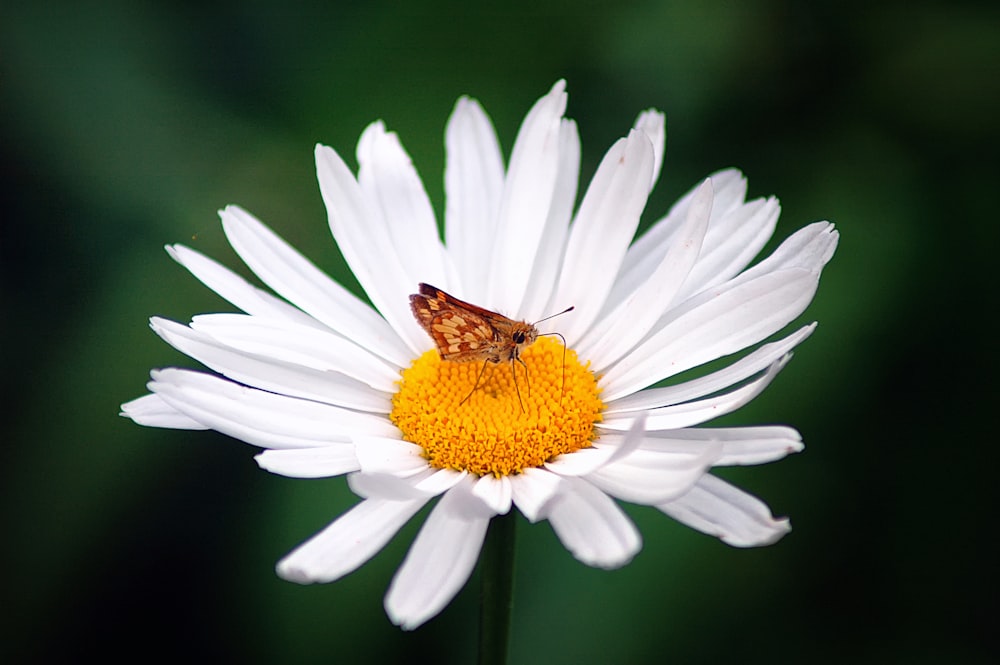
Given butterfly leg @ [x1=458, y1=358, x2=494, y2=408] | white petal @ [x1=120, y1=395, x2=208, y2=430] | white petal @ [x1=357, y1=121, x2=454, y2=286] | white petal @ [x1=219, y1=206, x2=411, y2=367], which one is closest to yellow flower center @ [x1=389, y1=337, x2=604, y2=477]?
butterfly leg @ [x1=458, y1=358, x2=494, y2=408]

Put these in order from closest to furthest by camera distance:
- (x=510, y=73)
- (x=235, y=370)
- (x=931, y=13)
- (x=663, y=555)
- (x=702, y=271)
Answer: (x=235, y=370)
(x=702, y=271)
(x=663, y=555)
(x=931, y=13)
(x=510, y=73)

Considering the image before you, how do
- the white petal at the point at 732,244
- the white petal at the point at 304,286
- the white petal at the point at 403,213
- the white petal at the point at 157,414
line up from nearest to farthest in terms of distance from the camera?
the white petal at the point at 157,414 → the white petal at the point at 732,244 → the white petal at the point at 304,286 → the white petal at the point at 403,213

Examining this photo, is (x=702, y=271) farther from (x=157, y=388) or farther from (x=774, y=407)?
(x=157, y=388)

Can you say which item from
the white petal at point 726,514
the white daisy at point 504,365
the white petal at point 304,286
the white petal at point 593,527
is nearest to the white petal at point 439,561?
the white daisy at point 504,365

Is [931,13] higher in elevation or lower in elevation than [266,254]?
higher

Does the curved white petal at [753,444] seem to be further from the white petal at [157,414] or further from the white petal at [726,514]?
the white petal at [157,414]

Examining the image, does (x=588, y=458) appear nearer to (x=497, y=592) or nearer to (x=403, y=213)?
(x=497, y=592)

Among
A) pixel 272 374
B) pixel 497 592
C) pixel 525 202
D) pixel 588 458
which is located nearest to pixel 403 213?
pixel 525 202

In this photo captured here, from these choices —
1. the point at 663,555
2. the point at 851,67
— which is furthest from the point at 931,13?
the point at 663,555

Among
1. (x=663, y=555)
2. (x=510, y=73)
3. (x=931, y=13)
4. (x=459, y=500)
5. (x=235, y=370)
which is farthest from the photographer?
(x=510, y=73)
